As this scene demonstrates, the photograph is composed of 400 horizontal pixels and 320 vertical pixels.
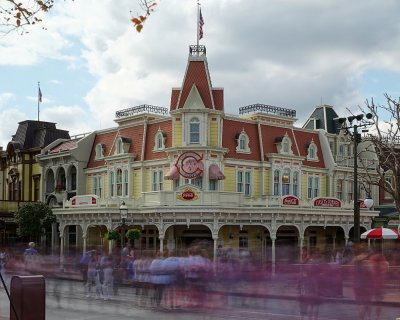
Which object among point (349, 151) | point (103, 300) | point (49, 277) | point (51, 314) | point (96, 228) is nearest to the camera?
point (51, 314)

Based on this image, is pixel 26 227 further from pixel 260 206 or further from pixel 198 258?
pixel 198 258

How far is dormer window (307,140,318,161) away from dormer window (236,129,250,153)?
592 cm

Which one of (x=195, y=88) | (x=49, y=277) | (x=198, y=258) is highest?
(x=195, y=88)

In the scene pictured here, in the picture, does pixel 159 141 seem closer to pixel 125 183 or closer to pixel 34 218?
pixel 125 183

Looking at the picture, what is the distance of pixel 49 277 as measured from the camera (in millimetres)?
33344

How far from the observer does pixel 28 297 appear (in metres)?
11.9

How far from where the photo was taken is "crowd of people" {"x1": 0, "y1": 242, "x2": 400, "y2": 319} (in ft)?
53.7

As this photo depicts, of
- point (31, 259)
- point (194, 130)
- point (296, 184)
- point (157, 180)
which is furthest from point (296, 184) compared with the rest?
point (31, 259)

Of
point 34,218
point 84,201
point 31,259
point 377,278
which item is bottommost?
point 31,259

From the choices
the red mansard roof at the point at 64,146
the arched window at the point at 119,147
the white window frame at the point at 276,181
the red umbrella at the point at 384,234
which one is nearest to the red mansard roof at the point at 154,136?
the arched window at the point at 119,147

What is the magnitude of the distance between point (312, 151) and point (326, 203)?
5969mm

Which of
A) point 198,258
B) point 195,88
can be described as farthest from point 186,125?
point 198,258

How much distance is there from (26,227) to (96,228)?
4.95 m

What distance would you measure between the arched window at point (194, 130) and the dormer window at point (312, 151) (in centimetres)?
984
